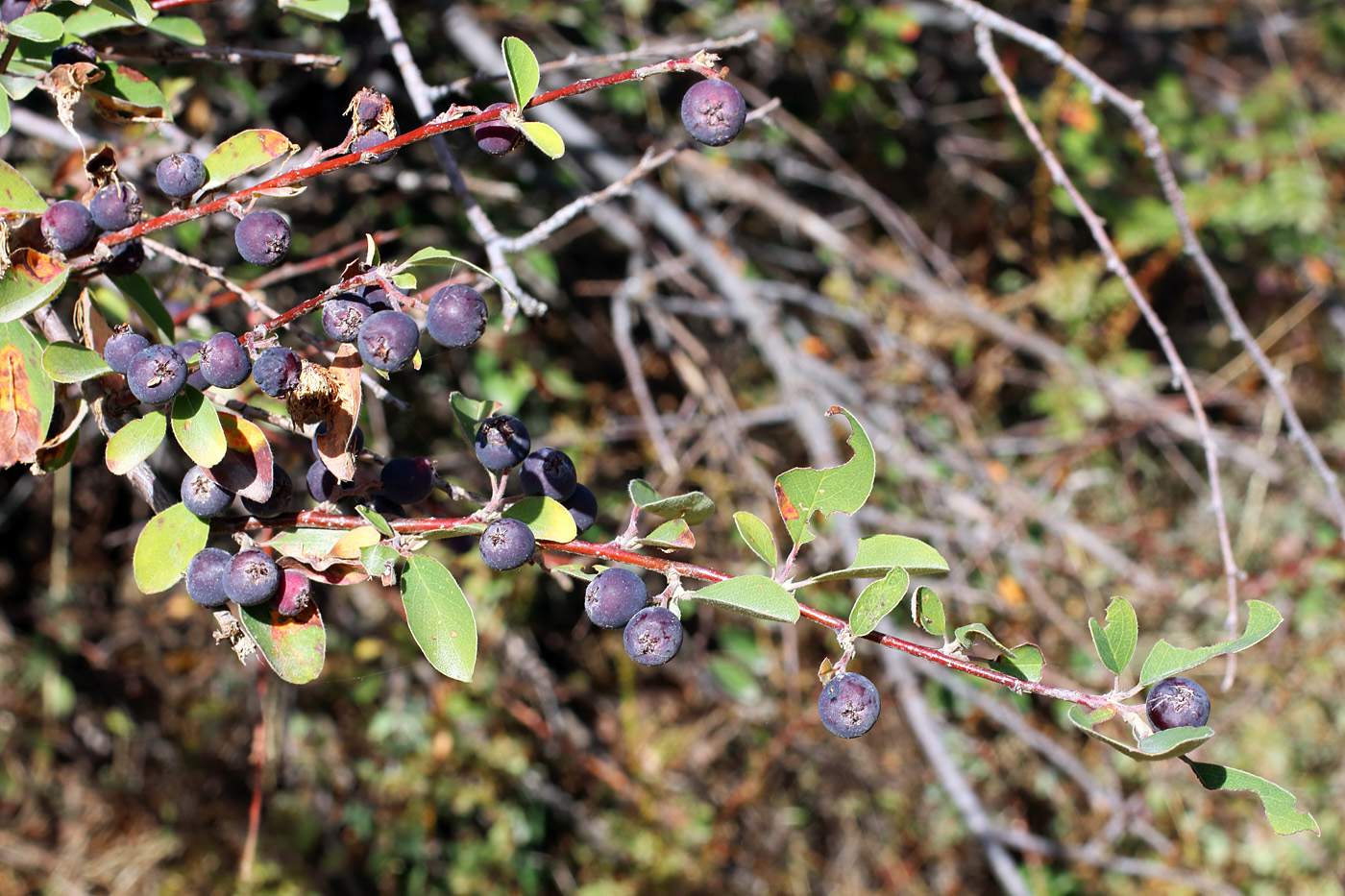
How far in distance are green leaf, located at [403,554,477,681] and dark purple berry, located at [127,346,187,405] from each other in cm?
26

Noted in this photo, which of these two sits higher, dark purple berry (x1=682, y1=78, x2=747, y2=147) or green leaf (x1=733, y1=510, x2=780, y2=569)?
dark purple berry (x1=682, y1=78, x2=747, y2=147)

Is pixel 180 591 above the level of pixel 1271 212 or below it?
below

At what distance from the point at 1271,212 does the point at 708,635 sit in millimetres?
2160

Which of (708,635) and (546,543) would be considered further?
(708,635)

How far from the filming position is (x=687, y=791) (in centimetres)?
280

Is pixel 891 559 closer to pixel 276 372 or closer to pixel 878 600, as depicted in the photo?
pixel 878 600

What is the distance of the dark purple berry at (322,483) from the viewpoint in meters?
0.92

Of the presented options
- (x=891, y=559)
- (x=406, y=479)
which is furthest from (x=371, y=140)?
(x=891, y=559)

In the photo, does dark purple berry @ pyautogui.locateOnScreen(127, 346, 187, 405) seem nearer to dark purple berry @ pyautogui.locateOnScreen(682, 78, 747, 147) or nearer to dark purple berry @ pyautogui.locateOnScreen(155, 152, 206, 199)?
dark purple berry @ pyautogui.locateOnScreen(155, 152, 206, 199)

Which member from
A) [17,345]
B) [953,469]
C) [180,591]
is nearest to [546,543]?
[17,345]

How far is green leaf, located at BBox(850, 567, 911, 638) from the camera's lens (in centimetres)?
80

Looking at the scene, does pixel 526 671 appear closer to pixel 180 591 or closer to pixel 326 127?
pixel 180 591

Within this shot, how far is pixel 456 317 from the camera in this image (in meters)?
0.80

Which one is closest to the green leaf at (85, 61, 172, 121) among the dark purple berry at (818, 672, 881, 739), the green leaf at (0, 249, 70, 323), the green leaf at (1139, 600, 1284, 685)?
the green leaf at (0, 249, 70, 323)
